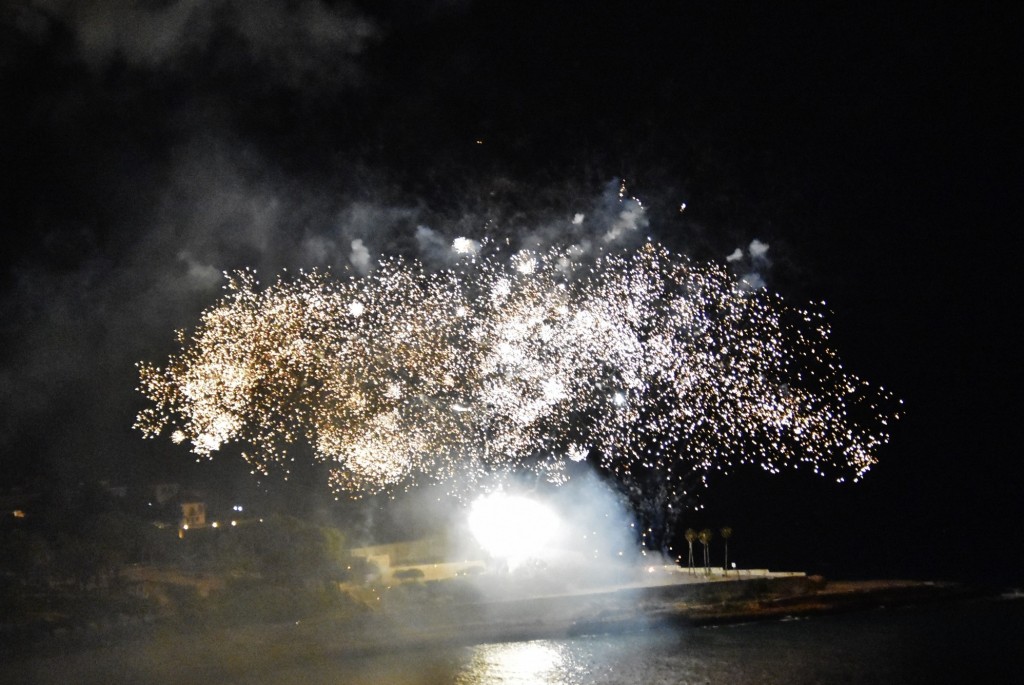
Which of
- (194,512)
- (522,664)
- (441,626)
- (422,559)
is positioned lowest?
(522,664)

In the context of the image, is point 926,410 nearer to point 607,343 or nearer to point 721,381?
point 721,381

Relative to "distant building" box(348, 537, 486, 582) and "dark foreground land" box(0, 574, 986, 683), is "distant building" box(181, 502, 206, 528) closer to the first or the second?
"distant building" box(348, 537, 486, 582)

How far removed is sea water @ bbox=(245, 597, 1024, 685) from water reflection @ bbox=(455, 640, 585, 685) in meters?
0.02

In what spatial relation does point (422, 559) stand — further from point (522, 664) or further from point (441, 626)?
point (522, 664)

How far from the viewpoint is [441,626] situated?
17469 millimetres

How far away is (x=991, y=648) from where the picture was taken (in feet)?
53.4

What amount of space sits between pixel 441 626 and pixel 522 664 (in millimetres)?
2884

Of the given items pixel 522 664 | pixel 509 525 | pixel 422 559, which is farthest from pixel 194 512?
pixel 522 664

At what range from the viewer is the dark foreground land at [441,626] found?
14898mm

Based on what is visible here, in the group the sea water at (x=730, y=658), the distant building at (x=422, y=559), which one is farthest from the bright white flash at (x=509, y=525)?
the sea water at (x=730, y=658)

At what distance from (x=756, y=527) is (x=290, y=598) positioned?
1727 inches

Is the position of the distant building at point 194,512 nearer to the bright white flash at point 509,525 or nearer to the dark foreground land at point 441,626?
the bright white flash at point 509,525

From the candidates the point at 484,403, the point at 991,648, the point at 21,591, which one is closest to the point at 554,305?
the point at 484,403

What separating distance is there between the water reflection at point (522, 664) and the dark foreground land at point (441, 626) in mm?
710
